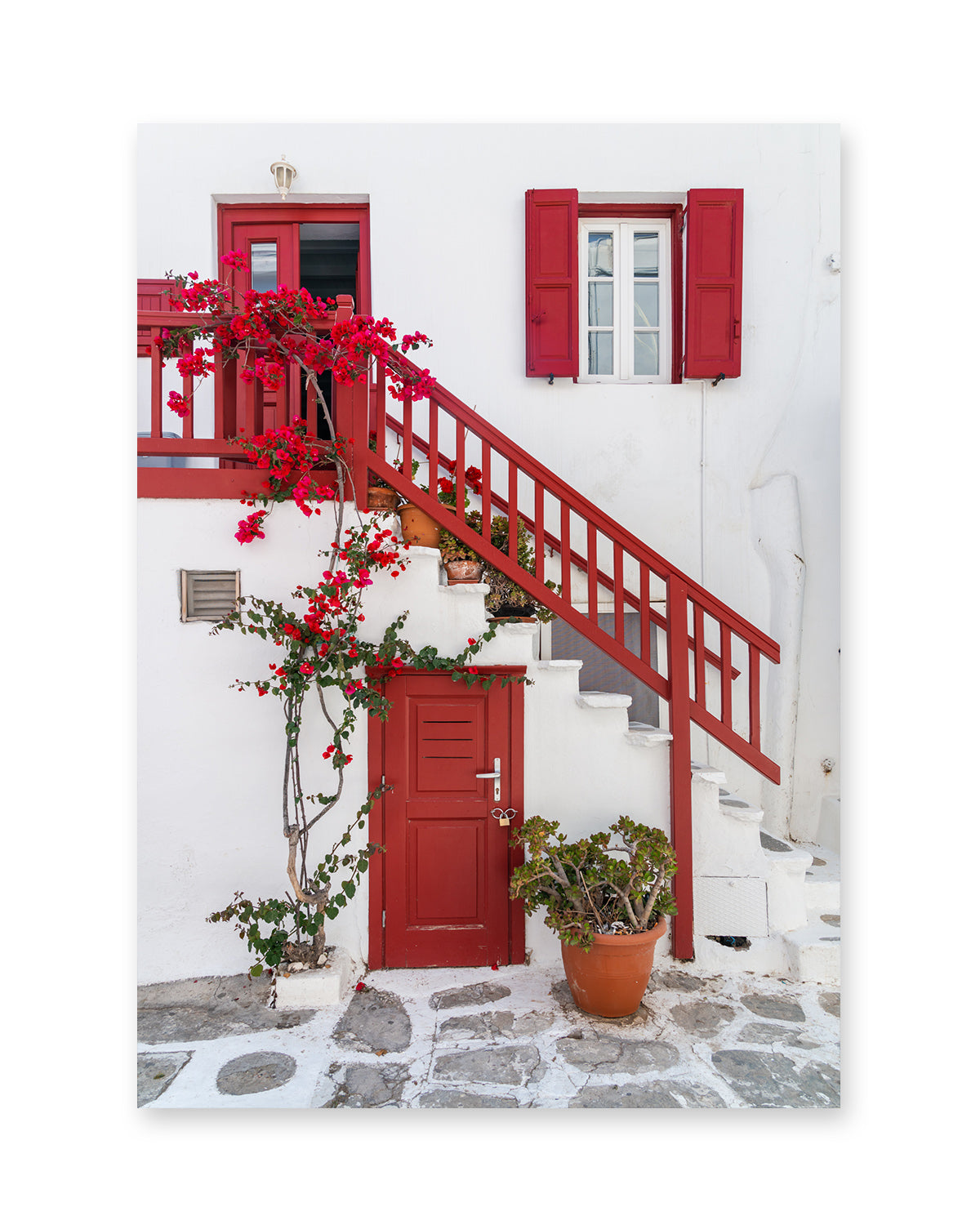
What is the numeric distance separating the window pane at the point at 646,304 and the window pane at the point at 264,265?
2.27 meters

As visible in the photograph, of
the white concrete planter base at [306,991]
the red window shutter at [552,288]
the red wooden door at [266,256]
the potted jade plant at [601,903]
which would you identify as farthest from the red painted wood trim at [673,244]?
the white concrete planter base at [306,991]

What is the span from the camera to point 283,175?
384cm

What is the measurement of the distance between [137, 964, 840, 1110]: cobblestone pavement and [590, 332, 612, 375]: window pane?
3.39m

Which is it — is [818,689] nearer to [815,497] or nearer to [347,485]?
[815,497]

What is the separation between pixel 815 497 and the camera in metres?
4.09

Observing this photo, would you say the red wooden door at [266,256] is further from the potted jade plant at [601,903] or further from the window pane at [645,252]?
the potted jade plant at [601,903]

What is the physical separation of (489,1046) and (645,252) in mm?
4387

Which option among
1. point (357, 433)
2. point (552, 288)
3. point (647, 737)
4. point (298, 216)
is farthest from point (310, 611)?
point (298, 216)

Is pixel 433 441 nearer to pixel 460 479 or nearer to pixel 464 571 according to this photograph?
pixel 460 479

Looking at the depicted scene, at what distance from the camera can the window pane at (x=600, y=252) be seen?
414 cm

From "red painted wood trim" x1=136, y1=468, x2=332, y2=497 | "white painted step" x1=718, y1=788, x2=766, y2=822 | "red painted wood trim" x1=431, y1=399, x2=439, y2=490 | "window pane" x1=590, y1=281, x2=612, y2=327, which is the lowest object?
"white painted step" x1=718, y1=788, x2=766, y2=822

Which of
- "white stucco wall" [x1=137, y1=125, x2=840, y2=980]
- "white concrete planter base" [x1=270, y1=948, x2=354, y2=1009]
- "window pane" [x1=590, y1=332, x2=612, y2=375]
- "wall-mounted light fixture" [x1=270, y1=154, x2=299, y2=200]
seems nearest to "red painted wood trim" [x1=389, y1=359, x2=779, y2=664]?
"white stucco wall" [x1=137, y1=125, x2=840, y2=980]

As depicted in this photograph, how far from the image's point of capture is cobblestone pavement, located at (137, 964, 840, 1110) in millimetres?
2494

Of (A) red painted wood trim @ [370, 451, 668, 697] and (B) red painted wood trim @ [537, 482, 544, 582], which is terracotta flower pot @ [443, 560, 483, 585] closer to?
(A) red painted wood trim @ [370, 451, 668, 697]
